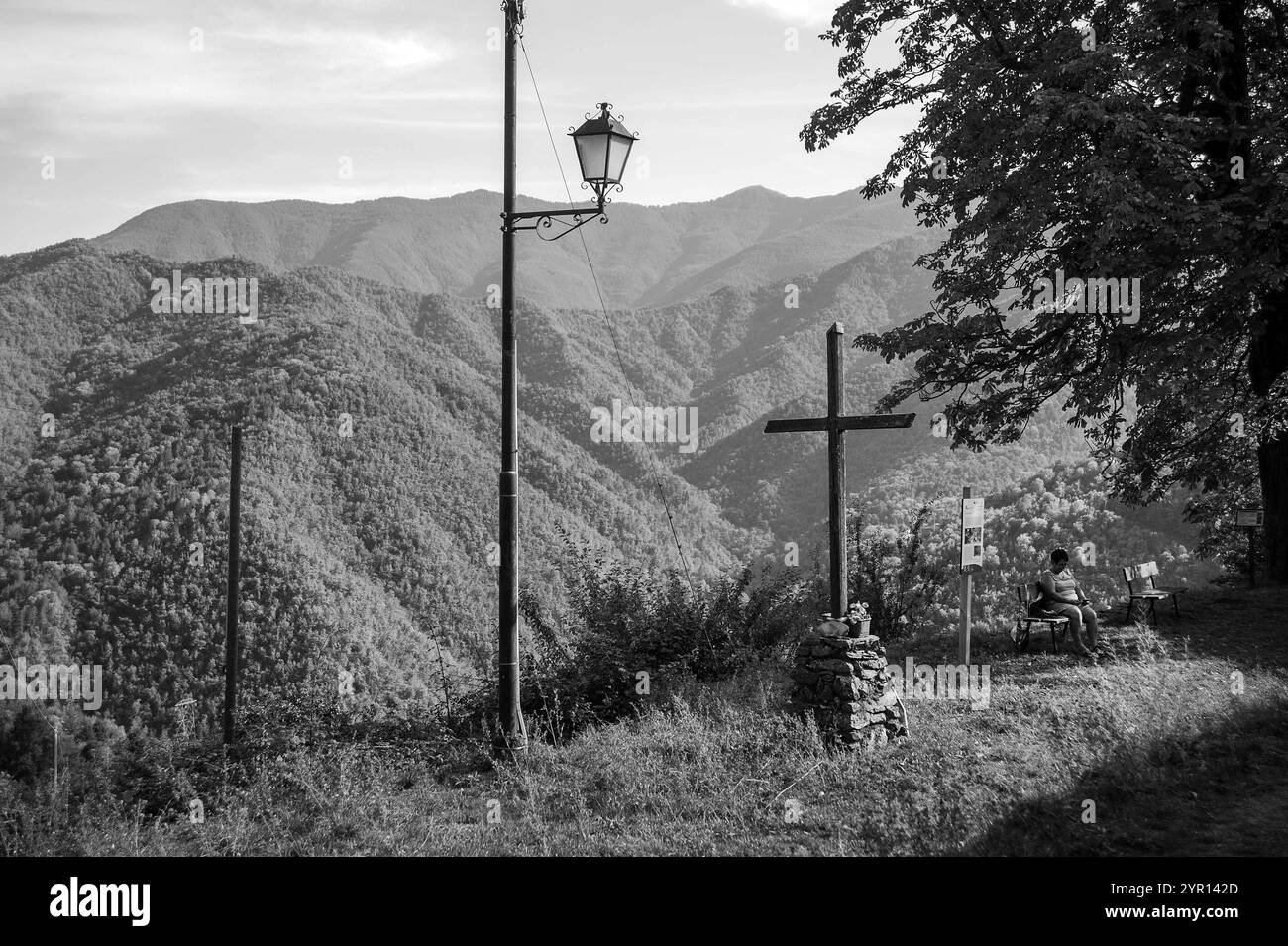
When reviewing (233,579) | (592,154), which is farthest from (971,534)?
(233,579)

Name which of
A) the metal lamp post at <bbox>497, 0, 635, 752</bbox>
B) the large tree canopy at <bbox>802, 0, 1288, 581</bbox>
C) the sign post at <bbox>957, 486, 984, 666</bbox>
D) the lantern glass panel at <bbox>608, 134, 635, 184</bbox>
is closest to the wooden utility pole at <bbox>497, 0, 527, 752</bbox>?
the metal lamp post at <bbox>497, 0, 635, 752</bbox>

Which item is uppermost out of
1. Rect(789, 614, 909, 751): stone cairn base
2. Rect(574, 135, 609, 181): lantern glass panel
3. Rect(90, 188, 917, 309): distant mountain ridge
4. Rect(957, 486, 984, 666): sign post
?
Rect(90, 188, 917, 309): distant mountain ridge

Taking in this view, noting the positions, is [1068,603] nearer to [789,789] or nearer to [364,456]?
[789,789]

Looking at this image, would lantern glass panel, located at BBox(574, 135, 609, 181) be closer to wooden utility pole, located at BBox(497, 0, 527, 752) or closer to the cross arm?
wooden utility pole, located at BBox(497, 0, 527, 752)

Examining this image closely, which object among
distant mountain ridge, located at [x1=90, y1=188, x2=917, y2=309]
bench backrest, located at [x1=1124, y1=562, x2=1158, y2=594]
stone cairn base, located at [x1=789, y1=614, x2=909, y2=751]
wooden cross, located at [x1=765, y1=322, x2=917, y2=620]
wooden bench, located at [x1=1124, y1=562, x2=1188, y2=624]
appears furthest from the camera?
distant mountain ridge, located at [x1=90, y1=188, x2=917, y2=309]

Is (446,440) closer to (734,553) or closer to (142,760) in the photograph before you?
(734,553)

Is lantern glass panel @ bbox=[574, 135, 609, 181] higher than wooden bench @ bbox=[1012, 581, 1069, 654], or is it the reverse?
lantern glass panel @ bbox=[574, 135, 609, 181]

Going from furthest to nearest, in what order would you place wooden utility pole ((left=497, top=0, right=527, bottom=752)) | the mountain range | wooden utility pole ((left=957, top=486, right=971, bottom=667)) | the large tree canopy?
1. the mountain range
2. the large tree canopy
3. wooden utility pole ((left=957, top=486, right=971, bottom=667))
4. wooden utility pole ((left=497, top=0, right=527, bottom=752))

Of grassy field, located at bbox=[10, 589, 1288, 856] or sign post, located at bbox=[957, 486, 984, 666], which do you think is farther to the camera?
sign post, located at bbox=[957, 486, 984, 666]
